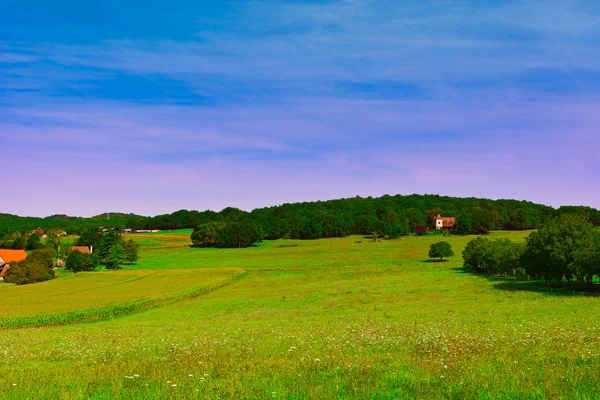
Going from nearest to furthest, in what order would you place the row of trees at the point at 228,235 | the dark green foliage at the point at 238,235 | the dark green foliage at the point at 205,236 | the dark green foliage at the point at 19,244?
the dark green foliage at the point at 19,244 → the dark green foliage at the point at 238,235 → the row of trees at the point at 228,235 → the dark green foliage at the point at 205,236

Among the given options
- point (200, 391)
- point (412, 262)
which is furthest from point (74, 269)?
point (200, 391)

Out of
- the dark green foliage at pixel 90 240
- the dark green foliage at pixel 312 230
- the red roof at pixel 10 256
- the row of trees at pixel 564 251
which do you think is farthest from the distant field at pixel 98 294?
the dark green foliage at pixel 312 230

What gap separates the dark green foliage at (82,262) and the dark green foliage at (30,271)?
1483cm

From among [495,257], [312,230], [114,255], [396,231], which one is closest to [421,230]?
[396,231]

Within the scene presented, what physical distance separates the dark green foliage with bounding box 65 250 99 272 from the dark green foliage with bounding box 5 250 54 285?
48.7ft

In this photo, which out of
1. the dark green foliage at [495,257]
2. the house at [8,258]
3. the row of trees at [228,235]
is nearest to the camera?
the dark green foliage at [495,257]

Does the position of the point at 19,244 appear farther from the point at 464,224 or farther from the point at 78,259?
the point at 464,224

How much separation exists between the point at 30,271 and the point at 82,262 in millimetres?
18253

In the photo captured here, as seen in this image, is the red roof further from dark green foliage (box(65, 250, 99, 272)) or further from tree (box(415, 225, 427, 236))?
tree (box(415, 225, 427, 236))

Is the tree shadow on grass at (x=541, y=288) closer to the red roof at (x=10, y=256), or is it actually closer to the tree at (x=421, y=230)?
the red roof at (x=10, y=256)

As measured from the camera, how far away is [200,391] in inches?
342

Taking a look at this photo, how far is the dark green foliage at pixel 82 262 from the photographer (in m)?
105

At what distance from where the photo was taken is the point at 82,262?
105m

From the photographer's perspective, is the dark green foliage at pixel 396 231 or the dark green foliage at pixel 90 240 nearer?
the dark green foliage at pixel 90 240
